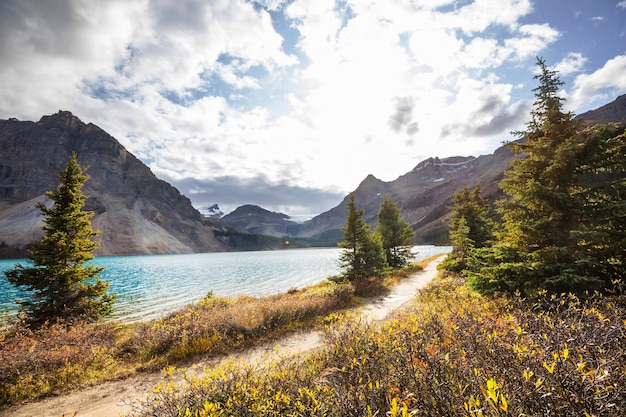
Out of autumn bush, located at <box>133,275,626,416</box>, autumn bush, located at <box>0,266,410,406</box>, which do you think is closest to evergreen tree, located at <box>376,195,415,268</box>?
autumn bush, located at <box>0,266,410,406</box>

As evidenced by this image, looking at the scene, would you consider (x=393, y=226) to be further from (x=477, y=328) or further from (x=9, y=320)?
(x=9, y=320)

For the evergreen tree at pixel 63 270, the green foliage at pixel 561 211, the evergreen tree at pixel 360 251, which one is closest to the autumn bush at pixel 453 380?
the green foliage at pixel 561 211

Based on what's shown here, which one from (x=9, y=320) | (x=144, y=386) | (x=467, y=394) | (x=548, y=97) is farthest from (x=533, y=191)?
(x=9, y=320)

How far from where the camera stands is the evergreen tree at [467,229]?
79.6ft

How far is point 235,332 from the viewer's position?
41.6ft

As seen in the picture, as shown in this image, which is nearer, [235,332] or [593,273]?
[593,273]

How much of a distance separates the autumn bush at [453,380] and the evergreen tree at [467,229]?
19.7 m

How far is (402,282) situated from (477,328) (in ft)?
73.1

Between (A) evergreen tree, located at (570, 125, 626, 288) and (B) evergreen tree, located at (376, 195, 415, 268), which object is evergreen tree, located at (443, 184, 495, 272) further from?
(A) evergreen tree, located at (570, 125, 626, 288)

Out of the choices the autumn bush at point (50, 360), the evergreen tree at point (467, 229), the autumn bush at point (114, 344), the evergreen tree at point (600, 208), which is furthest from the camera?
the evergreen tree at point (467, 229)

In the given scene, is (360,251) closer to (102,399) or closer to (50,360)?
(102,399)

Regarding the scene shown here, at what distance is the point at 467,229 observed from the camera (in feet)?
76.8

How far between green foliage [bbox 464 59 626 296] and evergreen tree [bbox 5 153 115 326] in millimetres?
20891

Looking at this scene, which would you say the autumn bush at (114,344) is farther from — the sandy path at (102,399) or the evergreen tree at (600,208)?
the evergreen tree at (600,208)
